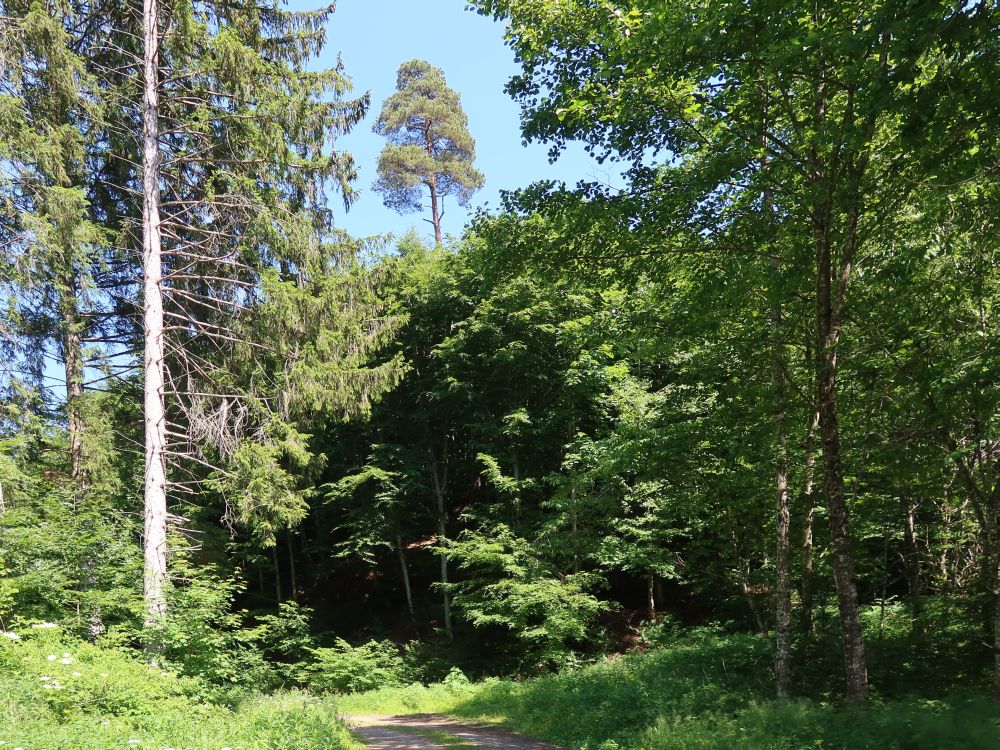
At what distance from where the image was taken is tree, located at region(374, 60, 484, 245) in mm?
28594

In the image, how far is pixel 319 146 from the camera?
14398 millimetres

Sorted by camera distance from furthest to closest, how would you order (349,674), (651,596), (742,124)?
(651,596) < (349,674) < (742,124)

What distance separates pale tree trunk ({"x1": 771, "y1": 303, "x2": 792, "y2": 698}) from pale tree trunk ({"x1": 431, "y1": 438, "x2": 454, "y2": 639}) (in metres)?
10.6

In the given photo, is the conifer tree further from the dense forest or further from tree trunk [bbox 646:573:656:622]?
tree trunk [bbox 646:573:656:622]

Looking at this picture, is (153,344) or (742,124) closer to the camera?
(742,124)

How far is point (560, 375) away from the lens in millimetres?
18984

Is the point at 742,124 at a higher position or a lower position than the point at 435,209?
lower

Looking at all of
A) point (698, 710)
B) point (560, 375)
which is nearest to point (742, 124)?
point (698, 710)

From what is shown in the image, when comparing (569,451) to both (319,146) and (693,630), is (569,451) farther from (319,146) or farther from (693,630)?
(319,146)

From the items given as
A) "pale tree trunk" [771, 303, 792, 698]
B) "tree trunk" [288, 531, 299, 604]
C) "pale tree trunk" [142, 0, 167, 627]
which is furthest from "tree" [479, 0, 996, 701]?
"tree trunk" [288, 531, 299, 604]

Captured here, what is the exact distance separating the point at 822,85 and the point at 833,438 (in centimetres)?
376

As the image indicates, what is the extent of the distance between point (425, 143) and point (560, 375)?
15.6 m

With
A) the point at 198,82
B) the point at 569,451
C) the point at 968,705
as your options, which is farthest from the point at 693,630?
the point at 198,82

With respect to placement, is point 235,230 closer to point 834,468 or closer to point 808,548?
point 834,468
